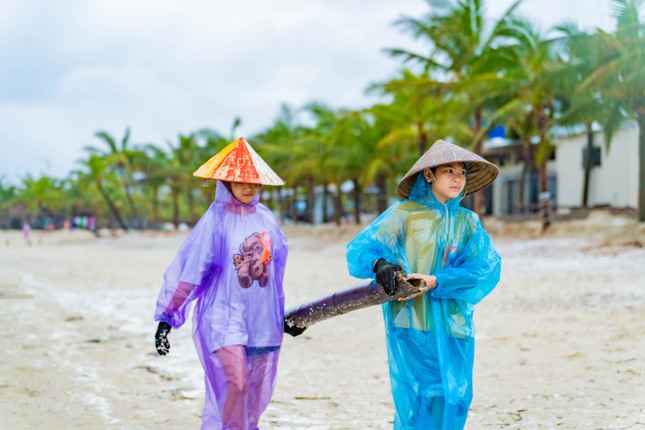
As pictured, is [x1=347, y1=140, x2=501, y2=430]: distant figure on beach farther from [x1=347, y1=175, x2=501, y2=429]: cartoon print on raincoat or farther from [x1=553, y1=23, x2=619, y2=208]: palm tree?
[x1=553, y1=23, x2=619, y2=208]: palm tree

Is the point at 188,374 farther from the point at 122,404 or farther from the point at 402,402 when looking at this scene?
the point at 402,402

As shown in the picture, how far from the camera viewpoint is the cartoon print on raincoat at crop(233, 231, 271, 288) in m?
3.57

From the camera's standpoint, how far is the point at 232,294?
3543 millimetres

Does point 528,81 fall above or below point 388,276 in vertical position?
above

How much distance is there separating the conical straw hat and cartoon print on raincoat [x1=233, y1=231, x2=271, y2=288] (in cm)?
27

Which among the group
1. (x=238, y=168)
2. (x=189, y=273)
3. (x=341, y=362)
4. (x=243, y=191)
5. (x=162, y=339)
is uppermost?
(x=238, y=168)

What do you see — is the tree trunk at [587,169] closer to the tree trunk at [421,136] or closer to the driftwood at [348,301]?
the tree trunk at [421,136]

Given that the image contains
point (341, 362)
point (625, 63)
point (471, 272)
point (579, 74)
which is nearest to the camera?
point (471, 272)

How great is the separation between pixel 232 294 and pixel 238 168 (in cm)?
60

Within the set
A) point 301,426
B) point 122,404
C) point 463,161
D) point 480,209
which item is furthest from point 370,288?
point 480,209

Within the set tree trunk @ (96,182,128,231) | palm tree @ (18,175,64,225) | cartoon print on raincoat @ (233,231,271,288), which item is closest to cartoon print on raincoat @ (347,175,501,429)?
cartoon print on raincoat @ (233,231,271,288)

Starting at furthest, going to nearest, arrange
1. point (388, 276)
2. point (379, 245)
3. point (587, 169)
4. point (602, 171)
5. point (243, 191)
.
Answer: point (602, 171) → point (587, 169) → point (243, 191) → point (379, 245) → point (388, 276)

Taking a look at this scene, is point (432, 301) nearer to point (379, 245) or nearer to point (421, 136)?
point (379, 245)

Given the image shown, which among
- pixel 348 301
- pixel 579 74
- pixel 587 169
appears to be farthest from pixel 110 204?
pixel 348 301
